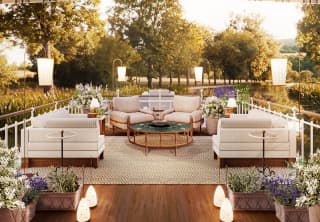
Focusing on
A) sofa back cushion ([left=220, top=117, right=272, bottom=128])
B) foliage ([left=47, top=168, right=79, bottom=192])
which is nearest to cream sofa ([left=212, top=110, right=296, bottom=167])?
sofa back cushion ([left=220, top=117, right=272, bottom=128])

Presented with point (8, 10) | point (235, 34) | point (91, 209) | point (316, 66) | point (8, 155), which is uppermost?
point (8, 10)

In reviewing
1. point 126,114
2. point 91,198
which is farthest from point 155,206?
point 126,114

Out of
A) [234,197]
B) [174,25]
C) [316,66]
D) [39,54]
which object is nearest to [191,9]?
[174,25]

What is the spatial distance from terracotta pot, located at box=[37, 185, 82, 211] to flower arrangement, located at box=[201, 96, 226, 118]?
16.3ft

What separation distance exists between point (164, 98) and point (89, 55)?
3537 mm

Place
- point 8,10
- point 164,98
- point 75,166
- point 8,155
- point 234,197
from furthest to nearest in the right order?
point 8,10, point 164,98, point 75,166, point 234,197, point 8,155

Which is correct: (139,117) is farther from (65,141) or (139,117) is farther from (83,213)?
(83,213)

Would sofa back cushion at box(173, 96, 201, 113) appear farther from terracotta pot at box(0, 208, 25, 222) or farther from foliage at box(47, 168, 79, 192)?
terracotta pot at box(0, 208, 25, 222)

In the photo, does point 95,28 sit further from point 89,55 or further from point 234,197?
point 234,197

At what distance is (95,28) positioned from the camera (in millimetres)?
12164

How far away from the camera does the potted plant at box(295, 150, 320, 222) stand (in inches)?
92.1

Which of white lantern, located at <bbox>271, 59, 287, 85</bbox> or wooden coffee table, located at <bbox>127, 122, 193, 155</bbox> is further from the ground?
white lantern, located at <bbox>271, 59, 287, 85</bbox>

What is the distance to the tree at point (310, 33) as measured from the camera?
1072cm

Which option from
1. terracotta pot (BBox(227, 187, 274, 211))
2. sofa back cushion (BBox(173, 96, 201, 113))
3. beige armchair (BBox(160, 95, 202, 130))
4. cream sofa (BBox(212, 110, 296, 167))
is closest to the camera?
terracotta pot (BBox(227, 187, 274, 211))
